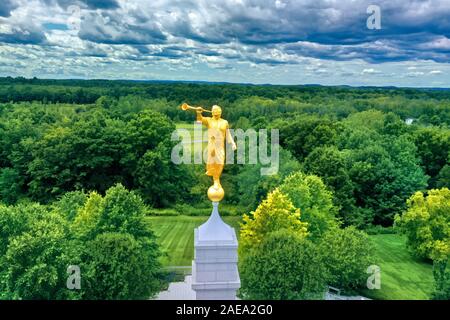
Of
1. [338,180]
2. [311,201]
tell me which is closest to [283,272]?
[311,201]

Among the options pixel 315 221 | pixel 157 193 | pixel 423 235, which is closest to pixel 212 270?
pixel 315 221

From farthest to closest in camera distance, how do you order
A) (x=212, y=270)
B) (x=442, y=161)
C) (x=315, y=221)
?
1. (x=442, y=161)
2. (x=315, y=221)
3. (x=212, y=270)

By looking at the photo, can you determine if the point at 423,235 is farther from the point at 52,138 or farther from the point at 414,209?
the point at 52,138

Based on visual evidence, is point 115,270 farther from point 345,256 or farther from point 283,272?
point 345,256

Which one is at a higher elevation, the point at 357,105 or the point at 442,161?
the point at 357,105

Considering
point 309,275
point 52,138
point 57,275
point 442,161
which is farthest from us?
point 442,161
